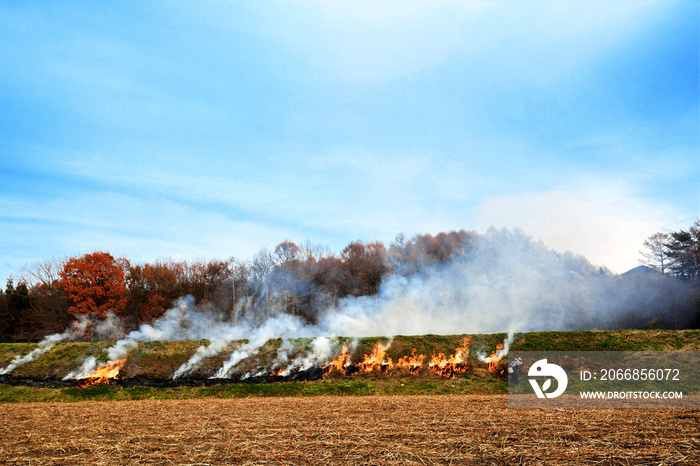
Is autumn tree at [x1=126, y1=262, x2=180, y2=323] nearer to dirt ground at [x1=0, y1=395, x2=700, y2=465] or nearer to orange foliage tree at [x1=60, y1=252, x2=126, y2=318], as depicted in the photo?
orange foliage tree at [x1=60, y1=252, x2=126, y2=318]

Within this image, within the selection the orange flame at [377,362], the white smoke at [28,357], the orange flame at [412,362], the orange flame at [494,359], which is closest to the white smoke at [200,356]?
the orange flame at [377,362]

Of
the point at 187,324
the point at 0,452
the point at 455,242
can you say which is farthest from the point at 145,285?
the point at 0,452

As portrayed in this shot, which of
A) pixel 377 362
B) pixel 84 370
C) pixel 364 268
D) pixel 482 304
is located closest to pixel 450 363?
pixel 377 362

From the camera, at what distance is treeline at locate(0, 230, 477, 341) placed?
1865 inches

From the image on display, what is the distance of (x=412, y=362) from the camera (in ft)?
74.5

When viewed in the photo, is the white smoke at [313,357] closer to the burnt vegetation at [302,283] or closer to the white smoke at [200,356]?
the white smoke at [200,356]

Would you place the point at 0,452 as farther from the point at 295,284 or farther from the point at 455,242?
the point at 455,242

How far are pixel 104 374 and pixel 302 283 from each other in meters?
28.1

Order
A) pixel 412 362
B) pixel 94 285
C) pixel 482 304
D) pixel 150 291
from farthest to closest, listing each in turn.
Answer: pixel 150 291 → pixel 94 285 → pixel 482 304 → pixel 412 362

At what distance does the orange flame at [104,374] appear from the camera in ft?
75.8

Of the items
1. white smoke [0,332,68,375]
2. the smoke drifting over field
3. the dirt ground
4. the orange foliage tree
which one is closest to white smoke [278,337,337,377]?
the smoke drifting over field

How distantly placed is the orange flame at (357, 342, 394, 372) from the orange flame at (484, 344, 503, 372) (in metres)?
5.12

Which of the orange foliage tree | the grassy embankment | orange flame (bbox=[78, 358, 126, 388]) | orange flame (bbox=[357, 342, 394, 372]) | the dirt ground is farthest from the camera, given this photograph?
the orange foliage tree

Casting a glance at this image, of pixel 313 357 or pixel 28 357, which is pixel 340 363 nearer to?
pixel 313 357
